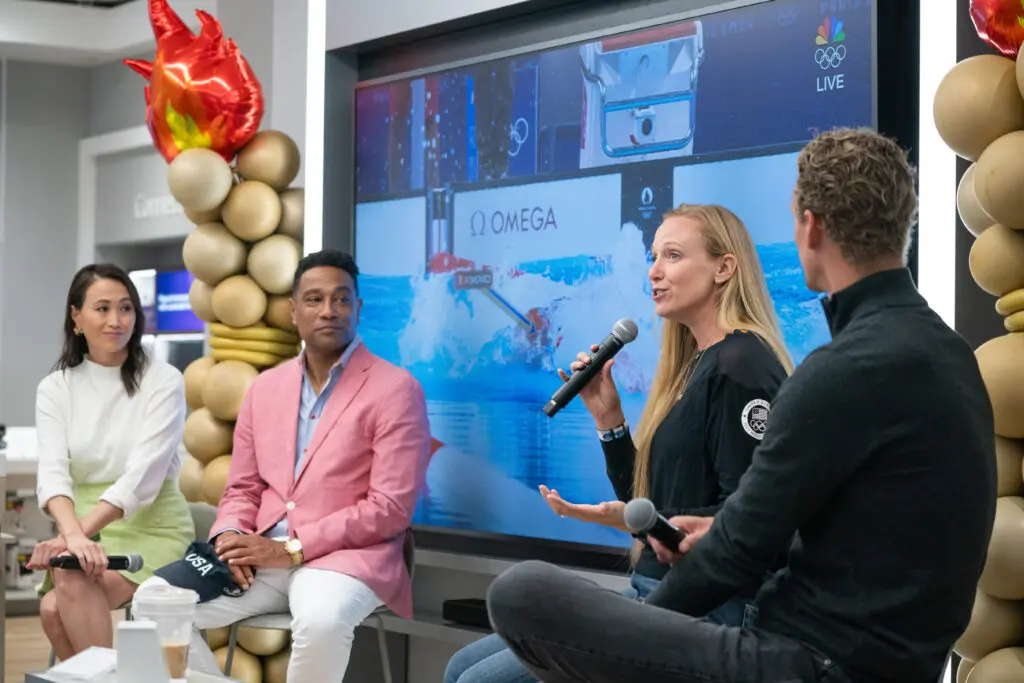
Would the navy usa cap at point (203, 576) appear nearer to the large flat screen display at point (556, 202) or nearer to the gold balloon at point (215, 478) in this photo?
the gold balloon at point (215, 478)

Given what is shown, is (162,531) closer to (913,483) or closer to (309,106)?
(309,106)

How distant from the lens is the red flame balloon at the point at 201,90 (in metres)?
4.18

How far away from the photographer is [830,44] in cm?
321

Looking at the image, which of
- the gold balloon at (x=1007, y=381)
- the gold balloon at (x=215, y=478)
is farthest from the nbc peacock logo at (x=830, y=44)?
the gold balloon at (x=215, y=478)

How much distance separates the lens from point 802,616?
5.84 feet

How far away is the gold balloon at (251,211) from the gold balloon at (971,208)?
7.54 feet

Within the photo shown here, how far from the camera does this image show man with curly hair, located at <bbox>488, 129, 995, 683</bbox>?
1.71 meters

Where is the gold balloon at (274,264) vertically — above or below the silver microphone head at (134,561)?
above

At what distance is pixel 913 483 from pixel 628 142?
2.10m

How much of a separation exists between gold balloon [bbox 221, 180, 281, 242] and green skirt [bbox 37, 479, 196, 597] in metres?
0.83

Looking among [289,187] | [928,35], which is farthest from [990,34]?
[289,187]

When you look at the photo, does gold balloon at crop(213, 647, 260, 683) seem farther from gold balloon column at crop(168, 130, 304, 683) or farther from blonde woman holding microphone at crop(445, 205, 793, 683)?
blonde woman holding microphone at crop(445, 205, 793, 683)

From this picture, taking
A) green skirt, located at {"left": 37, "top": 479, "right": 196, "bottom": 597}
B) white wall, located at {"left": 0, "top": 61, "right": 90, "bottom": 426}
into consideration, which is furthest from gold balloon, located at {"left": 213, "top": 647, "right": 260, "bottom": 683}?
white wall, located at {"left": 0, "top": 61, "right": 90, "bottom": 426}

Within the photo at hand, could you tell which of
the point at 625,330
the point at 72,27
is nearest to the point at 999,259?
the point at 625,330
